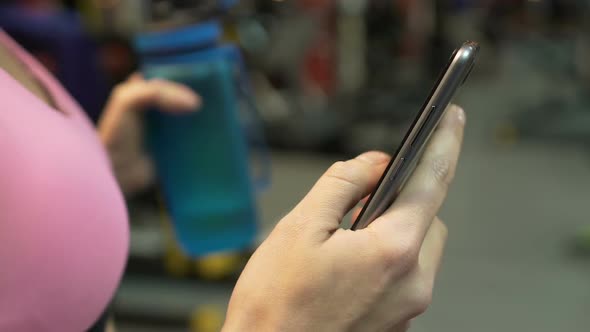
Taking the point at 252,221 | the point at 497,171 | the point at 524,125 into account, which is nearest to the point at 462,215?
the point at 497,171

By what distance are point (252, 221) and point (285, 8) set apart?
3256 millimetres

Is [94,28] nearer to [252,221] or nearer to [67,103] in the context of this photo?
[252,221]

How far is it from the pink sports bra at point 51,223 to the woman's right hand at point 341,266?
0.50ft

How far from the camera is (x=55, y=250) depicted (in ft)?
1.63

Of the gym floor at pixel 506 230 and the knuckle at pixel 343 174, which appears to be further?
the gym floor at pixel 506 230

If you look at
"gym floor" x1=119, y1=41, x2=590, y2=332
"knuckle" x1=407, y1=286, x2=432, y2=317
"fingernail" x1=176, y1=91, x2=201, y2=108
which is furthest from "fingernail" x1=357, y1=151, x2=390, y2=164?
"gym floor" x1=119, y1=41, x2=590, y2=332

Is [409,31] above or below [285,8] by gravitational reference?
above

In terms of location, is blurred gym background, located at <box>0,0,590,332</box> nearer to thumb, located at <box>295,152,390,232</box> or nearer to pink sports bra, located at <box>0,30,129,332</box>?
pink sports bra, located at <box>0,30,129,332</box>

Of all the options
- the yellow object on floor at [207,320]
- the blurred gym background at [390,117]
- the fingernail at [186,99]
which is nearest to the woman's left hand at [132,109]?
the fingernail at [186,99]

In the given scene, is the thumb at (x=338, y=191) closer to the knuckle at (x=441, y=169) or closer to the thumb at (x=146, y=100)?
the knuckle at (x=441, y=169)

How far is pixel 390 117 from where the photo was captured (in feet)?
12.8

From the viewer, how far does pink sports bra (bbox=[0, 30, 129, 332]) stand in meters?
0.47

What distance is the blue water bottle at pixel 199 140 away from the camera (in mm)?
997

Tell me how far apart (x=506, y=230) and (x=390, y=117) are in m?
1.40
